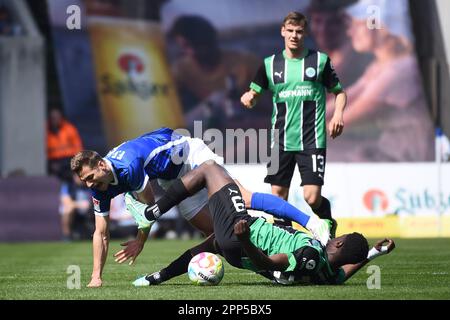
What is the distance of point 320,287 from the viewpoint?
839 centimetres

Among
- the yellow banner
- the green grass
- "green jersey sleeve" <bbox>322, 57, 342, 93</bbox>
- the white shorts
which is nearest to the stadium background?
the yellow banner

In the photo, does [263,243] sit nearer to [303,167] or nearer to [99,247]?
[99,247]

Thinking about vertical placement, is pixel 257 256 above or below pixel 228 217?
below

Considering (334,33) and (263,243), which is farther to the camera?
(334,33)

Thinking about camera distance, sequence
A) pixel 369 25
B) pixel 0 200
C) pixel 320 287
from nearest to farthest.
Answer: pixel 320 287, pixel 0 200, pixel 369 25

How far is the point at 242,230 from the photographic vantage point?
312 inches

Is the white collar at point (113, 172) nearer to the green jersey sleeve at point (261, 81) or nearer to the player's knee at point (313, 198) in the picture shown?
the green jersey sleeve at point (261, 81)

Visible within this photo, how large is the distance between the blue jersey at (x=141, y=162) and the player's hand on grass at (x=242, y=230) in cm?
136

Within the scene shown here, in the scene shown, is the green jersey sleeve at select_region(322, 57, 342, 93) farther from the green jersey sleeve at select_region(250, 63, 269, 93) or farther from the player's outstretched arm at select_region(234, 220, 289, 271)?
the player's outstretched arm at select_region(234, 220, 289, 271)

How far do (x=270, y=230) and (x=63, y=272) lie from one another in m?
3.42

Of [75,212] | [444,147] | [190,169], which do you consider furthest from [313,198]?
[444,147]

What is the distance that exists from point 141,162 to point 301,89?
216cm
